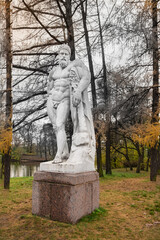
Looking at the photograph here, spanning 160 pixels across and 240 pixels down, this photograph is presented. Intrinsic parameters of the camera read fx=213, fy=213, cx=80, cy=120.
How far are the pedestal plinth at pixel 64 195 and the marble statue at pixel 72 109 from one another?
11.0 inches

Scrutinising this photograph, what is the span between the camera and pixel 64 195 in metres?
3.76

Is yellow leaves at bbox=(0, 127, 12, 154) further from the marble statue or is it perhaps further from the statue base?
the statue base

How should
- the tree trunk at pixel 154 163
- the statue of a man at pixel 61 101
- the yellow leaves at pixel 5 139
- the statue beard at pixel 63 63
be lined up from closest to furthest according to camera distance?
the statue of a man at pixel 61 101, the statue beard at pixel 63 63, the yellow leaves at pixel 5 139, the tree trunk at pixel 154 163

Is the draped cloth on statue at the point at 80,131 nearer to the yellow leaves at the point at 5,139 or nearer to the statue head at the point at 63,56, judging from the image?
the statue head at the point at 63,56

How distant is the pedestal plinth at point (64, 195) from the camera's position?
3.71 meters

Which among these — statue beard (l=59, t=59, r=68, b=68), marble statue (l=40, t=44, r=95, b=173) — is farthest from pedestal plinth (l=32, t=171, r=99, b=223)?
statue beard (l=59, t=59, r=68, b=68)

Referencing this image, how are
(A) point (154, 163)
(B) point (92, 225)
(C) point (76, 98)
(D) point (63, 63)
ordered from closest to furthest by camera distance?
(B) point (92, 225), (C) point (76, 98), (D) point (63, 63), (A) point (154, 163)

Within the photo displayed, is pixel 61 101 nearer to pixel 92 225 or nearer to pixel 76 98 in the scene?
pixel 76 98

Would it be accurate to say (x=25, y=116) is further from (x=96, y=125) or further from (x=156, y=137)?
(x=156, y=137)

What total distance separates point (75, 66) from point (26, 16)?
490 centimetres

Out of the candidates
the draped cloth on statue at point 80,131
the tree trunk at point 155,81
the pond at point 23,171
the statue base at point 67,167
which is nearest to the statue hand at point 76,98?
the draped cloth on statue at point 80,131

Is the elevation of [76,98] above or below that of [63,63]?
below

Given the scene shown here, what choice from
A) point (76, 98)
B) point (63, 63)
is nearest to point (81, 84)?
point (76, 98)

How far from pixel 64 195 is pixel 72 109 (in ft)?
5.72
